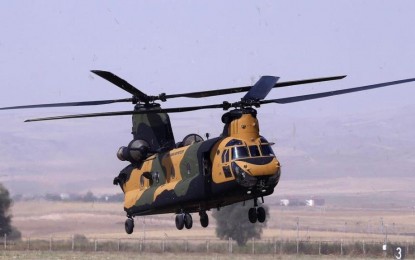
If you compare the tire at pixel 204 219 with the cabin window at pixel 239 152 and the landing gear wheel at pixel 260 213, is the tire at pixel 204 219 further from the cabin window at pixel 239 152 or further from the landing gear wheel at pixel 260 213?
the cabin window at pixel 239 152

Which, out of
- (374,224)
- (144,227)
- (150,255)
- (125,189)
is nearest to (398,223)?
(374,224)

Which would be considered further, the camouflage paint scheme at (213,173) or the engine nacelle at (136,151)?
the engine nacelle at (136,151)

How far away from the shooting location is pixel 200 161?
3641 cm

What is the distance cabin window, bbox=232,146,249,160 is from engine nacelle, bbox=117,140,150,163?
726 centimetres

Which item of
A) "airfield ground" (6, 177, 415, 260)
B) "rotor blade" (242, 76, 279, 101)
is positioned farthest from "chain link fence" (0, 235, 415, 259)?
"rotor blade" (242, 76, 279, 101)

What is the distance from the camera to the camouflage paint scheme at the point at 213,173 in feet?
113

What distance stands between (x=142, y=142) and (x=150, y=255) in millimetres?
38516

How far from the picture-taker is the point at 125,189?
140ft

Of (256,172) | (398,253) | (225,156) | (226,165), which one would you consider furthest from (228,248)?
(256,172)

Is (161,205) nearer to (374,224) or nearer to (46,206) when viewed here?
(46,206)

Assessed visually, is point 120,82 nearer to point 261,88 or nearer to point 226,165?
point 261,88

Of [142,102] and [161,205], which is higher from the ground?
[142,102]

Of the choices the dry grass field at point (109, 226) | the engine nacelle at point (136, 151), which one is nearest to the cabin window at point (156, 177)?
the engine nacelle at point (136, 151)

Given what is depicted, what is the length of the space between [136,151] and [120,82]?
2.84m
